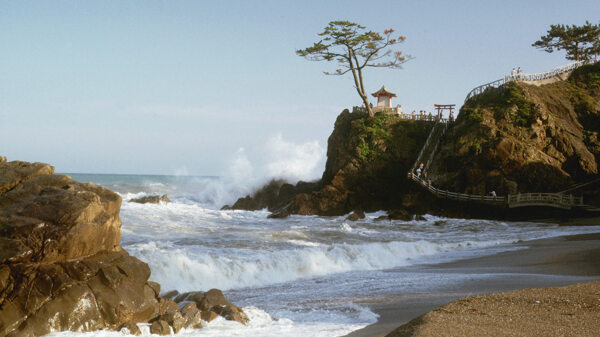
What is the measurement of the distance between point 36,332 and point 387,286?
7.09 m

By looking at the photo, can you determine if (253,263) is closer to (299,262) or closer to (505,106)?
Answer: (299,262)

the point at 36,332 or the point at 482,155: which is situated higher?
the point at 482,155

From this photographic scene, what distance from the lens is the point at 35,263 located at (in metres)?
7.65

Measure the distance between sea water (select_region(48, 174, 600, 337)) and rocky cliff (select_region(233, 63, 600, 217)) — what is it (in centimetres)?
628

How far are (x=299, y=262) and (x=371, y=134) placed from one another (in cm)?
2463

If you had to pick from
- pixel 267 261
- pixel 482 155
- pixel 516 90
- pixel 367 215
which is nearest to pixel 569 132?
pixel 516 90

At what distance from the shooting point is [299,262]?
1469cm

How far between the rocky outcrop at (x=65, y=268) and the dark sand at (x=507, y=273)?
262cm

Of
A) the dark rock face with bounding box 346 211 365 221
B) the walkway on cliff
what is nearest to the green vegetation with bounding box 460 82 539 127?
the walkway on cliff

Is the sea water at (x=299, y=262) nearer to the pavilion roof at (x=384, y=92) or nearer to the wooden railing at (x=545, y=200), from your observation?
the wooden railing at (x=545, y=200)

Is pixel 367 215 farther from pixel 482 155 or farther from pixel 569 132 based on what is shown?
pixel 569 132

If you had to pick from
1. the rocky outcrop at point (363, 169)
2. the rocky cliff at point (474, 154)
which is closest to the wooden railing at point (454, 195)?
the rocky cliff at point (474, 154)

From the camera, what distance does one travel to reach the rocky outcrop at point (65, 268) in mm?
7410

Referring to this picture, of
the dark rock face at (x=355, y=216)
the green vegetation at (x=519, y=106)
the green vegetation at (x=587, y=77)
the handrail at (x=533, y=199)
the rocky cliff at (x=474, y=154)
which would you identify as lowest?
the dark rock face at (x=355, y=216)
